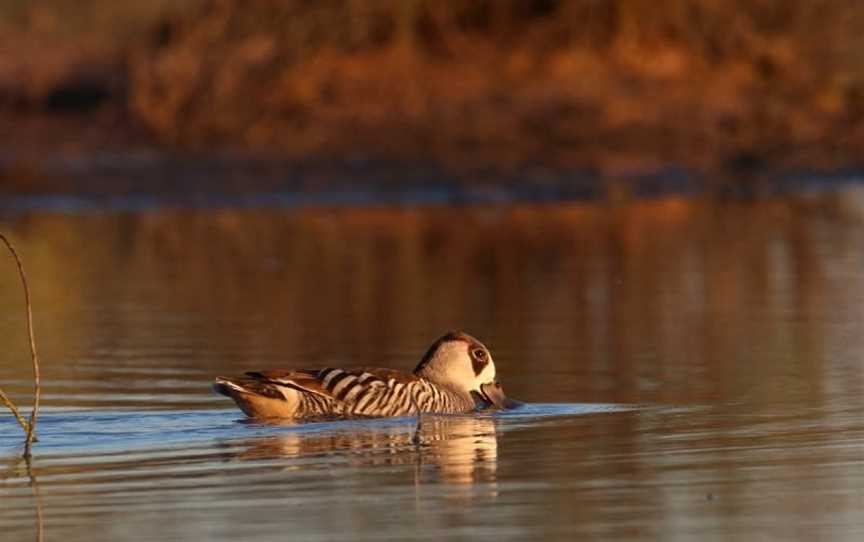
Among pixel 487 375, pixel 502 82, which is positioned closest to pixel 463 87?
pixel 502 82

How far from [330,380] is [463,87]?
16.8 metres

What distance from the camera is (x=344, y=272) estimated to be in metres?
19.6

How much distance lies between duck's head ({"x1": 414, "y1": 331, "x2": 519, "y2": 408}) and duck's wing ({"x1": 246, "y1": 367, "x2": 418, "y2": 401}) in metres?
0.60

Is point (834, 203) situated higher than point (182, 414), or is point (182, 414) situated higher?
point (834, 203)

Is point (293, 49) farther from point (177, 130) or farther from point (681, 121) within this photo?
point (681, 121)

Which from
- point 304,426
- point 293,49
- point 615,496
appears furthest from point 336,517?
point 293,49

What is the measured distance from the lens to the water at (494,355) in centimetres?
872

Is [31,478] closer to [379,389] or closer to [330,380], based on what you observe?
[330,380]

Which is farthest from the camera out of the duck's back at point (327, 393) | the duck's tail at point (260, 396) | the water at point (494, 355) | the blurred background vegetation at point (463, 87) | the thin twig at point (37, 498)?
the blurred background vegetation at point (463, 87)

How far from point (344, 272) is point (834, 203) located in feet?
28.3

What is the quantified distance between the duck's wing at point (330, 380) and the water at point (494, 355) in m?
0.23

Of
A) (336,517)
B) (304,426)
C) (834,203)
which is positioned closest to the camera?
(336,517)

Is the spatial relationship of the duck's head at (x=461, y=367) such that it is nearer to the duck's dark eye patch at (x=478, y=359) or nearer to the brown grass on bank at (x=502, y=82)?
the duck's dark eye patch at (x=478, y=359)

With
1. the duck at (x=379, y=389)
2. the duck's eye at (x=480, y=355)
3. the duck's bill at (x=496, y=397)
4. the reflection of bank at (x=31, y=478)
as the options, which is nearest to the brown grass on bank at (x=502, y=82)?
the duck's eye at (x=480, y=355)
